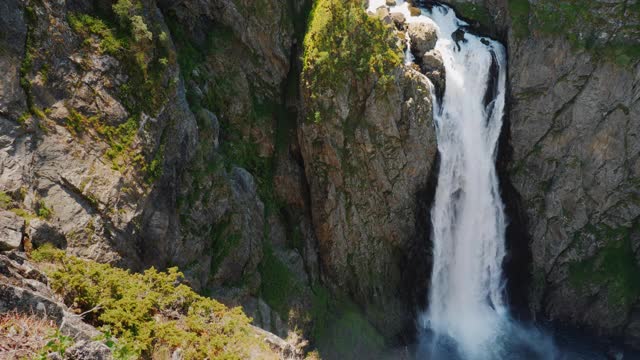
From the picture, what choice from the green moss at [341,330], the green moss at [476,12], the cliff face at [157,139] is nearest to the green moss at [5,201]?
the cliff face at [157,139]

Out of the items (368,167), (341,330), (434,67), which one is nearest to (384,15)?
(434,67)

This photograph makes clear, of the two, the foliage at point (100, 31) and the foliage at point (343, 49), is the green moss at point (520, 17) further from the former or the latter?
the foliage at point (100, 31)

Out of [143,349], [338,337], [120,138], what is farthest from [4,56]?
[338,337]

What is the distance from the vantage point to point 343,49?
22688 millimetres

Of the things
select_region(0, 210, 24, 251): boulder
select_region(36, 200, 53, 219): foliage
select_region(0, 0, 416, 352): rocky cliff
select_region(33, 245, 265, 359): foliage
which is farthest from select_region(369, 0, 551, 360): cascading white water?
select_region(0, 210, 24, 251): boulder

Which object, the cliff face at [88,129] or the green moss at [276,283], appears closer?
the cliff face at [88,129]

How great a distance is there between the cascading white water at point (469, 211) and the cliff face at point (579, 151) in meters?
1.79

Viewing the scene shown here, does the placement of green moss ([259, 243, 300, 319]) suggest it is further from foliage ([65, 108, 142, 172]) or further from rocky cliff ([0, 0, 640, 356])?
foliage ([65, 108, 142, 172])

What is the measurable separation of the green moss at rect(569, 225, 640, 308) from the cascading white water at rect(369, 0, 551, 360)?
5015 mm

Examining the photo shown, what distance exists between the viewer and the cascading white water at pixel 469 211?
2572 centimetres

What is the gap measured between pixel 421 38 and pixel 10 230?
2169 centimetres

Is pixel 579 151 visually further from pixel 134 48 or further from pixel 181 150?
pixel 134 48

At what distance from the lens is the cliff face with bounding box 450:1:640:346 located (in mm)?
25281

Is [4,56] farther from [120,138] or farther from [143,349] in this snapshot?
[143,349]
